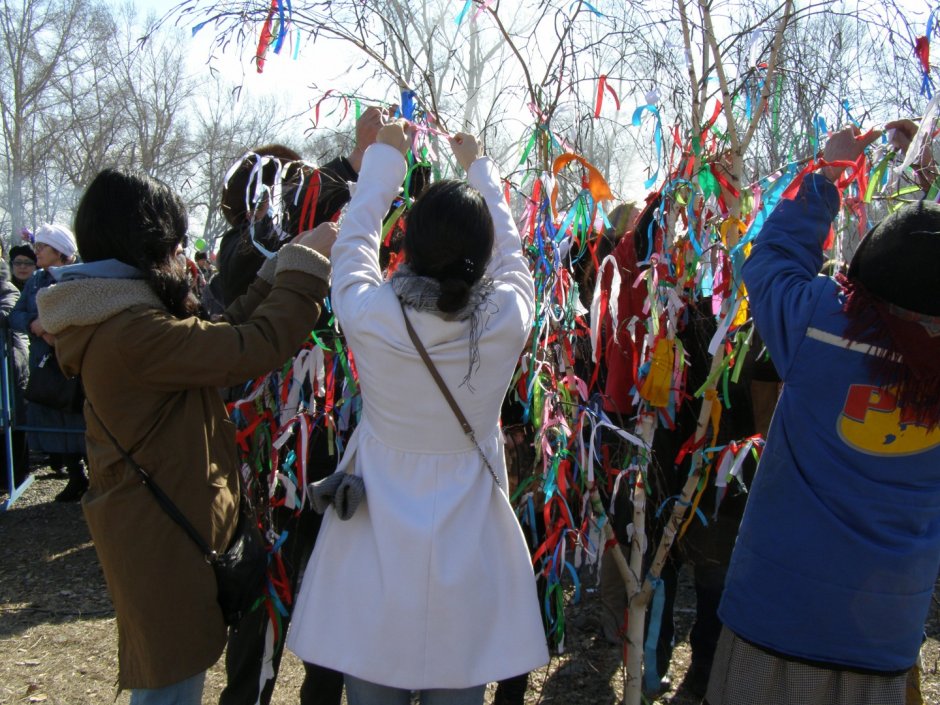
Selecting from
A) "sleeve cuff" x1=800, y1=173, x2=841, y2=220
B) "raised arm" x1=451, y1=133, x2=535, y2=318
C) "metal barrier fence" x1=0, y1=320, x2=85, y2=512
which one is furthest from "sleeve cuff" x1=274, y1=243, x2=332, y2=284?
"metal barrier fence" x1=0, y1=320, x2=85, y2=512

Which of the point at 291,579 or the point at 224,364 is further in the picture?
the point at 291,579

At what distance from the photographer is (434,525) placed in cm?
185

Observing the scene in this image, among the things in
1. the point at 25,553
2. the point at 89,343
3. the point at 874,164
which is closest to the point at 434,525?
the point at 89,343

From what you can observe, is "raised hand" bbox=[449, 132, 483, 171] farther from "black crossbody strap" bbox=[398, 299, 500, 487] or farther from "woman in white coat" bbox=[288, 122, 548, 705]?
"black crossbody strap" bbox=[398, 299, 500, 487]

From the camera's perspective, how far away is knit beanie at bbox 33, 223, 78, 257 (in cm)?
545

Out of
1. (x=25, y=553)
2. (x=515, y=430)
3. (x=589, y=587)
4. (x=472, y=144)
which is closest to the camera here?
(x=472, y=144)

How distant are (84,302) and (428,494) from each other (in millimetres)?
926

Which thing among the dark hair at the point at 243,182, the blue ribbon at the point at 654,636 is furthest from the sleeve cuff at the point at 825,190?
the dark hair at the point at 243,182

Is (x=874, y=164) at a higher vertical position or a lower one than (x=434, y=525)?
higher

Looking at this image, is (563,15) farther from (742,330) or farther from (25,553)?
(25,553)

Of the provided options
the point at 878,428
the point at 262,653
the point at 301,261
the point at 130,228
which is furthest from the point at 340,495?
the point at 878,428

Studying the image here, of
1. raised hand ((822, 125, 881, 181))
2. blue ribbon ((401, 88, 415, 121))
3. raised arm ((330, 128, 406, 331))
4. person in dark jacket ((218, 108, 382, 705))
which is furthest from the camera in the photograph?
person in dark jacket ((218, 108, 382, 705))

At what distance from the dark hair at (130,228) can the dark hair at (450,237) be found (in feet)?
2.10

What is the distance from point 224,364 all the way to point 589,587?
10.1 ft
